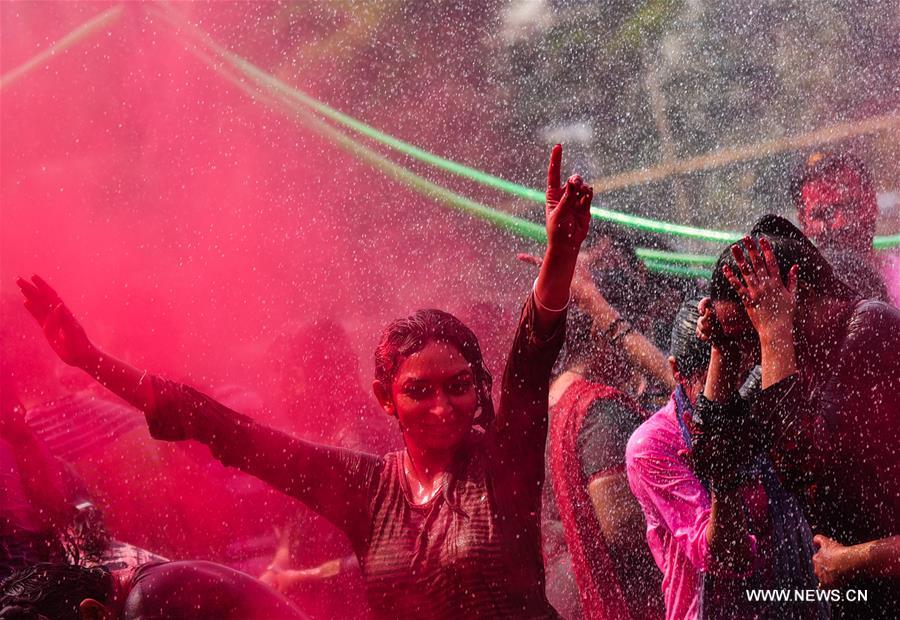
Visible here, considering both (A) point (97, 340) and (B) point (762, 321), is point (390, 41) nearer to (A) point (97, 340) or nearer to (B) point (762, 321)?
(A) point (97, 340)

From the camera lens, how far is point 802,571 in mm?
2607

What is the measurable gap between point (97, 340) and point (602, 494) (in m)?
3.37

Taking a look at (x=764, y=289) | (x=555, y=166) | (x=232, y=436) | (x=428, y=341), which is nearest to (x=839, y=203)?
(x=764, y=289)

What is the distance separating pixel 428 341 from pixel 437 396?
15cm

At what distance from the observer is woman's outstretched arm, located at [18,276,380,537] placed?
2.71 meters

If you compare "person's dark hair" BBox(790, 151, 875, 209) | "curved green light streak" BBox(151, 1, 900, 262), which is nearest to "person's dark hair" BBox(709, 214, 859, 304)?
"person's dark hair" BBox(790, 151, 875, 209)

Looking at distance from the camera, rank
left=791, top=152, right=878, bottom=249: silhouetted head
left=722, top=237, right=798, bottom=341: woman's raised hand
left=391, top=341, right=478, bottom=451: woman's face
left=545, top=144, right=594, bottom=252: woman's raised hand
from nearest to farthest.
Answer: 1. left=545, top=144, right=594, bottom=252: woman's raised hand
2. left=722, top=237, right=798, bottom=341: woman's raised hand
3. left=391, top=341, right=478, bottom=451: woman's face
4. left=791, top=152, right=878, bottom=249: silhouetted head

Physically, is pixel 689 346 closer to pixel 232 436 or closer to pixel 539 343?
pixel 539 343

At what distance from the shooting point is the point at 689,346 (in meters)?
3.00

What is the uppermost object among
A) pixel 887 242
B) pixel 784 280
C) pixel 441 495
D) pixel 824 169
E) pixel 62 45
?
pixel 62 45

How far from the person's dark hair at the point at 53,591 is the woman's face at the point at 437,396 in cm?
85

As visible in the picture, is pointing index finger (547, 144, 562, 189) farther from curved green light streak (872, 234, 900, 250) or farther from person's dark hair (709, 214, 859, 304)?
curved green light streak (872, 234, 900, 250)

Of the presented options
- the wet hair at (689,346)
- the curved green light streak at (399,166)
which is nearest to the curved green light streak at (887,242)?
the curved green light streak at (399,166)

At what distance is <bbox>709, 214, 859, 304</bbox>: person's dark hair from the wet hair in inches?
8.1
